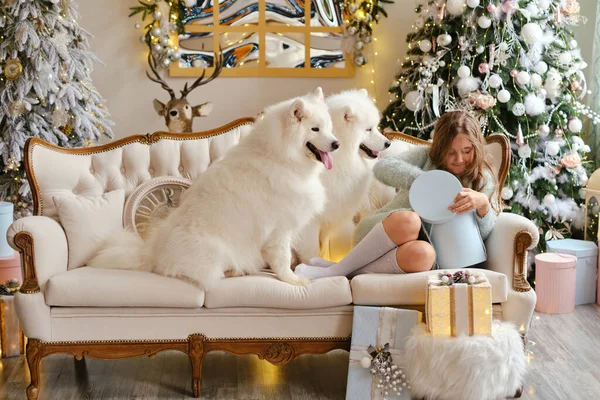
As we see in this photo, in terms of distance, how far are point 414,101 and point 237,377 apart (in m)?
2.20

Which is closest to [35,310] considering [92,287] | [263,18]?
[92,287]

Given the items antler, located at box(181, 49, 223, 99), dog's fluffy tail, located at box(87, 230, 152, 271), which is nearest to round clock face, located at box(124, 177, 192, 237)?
dog's fluffy tail, located at box(87, 230, 152, 271)

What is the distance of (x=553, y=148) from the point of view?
436cm

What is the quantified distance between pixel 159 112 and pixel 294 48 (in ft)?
3.81

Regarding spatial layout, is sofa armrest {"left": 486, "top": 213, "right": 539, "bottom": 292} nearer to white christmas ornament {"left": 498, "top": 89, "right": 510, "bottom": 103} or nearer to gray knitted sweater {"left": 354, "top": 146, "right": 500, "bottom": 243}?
gray knitted sweater {"left": 354, "top": 146, "right": 500, "bottom": 243}

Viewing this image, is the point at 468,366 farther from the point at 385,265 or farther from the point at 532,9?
the point at 532,9

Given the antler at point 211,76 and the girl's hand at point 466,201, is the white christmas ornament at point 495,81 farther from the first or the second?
the antler at point 211,76

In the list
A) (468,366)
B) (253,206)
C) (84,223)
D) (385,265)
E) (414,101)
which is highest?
(414,101)

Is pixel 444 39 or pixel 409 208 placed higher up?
pixel 444 39

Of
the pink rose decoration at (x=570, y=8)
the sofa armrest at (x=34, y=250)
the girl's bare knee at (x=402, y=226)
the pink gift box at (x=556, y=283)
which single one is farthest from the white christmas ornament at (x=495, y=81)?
the sofa armrest at (x=34, y=250)

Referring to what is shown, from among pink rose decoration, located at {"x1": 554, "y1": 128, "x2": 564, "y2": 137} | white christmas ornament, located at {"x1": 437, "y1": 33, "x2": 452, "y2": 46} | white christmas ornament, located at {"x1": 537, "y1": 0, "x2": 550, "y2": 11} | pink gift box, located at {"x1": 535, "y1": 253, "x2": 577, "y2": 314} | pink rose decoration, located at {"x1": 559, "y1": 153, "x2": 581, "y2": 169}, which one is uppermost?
white christmas ornament, located at {"x1": 537, "y1": 0, "x2": 550, "y2": 11}

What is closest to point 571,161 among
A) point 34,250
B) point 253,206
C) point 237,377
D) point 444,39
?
point 444,39

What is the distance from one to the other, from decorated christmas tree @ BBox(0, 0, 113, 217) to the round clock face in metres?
1.42

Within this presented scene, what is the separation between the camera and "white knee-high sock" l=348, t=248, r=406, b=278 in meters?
2.94
